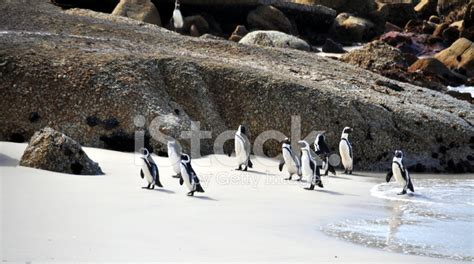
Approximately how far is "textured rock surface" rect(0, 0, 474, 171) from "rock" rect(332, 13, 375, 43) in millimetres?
16437

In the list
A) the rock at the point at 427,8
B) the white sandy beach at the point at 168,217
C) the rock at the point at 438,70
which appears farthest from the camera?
the rock at the point at 427,8

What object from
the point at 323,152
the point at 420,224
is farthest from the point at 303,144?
the point at 420,224

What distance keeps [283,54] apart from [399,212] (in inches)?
297

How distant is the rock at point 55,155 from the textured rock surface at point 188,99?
2.32m

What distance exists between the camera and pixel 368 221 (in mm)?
10523

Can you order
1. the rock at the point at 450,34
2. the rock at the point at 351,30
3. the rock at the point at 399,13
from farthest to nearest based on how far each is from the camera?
the rock at the point at 399,13, the rock at the point at 450,34, the rock at the point at 351,30

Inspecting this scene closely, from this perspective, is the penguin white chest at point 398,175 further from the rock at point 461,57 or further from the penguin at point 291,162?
the rock at point 461,57

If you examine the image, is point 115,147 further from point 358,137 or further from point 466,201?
point 466,201

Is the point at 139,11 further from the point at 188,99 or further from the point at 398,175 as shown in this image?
the point at 398,175

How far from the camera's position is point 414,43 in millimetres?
33625

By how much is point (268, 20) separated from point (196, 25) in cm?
283

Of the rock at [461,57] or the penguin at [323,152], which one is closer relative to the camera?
the penguin at [323,152]

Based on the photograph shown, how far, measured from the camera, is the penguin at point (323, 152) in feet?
47.6

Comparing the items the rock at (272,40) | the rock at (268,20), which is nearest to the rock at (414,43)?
the rock at (268,20)
